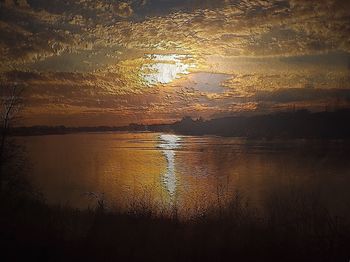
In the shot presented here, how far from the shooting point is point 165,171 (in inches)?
471

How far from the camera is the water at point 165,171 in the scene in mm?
10172

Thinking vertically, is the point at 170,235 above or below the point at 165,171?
below

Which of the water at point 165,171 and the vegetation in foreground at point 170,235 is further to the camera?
the water at point 165,171

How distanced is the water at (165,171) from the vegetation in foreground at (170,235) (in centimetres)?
89

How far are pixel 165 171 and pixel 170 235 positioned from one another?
176 inches

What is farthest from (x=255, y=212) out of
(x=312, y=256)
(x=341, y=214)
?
(x=312, y=256)

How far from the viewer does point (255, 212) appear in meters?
9.30

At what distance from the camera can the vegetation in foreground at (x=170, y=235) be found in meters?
6.55

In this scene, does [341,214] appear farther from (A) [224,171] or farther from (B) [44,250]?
(B) [44,250]

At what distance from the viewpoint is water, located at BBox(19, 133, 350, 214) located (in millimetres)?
10172

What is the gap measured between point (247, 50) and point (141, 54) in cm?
246

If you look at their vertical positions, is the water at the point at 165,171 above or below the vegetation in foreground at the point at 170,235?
above

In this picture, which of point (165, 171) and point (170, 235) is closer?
point (170, 235)

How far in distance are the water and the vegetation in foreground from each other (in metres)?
0.89
